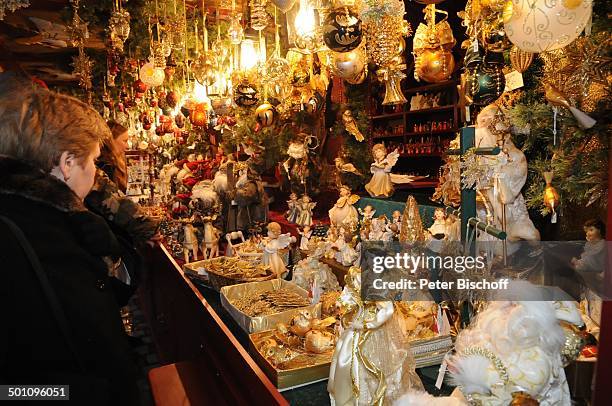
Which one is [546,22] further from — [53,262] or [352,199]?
[352,199]

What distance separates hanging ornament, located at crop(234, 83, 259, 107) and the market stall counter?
1.21m

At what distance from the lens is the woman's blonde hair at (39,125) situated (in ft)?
4.09

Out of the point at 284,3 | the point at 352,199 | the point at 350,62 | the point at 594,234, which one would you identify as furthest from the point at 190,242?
the point at 594,234

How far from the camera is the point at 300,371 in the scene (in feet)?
4.53

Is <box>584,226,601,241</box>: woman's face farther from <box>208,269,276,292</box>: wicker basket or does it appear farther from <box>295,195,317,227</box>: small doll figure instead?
<box>295,195,317,227</box>: small doll figure

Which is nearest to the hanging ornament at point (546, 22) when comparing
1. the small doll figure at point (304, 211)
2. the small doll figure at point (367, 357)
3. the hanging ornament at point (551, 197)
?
the hanging ornament at point (551, 197)

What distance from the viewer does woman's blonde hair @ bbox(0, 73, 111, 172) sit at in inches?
49.0

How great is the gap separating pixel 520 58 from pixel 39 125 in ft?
5.04

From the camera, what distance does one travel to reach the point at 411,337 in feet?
4.86

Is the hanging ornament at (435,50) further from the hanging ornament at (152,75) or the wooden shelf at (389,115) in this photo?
the wooden shelf at (389,115)

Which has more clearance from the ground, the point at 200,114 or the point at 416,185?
the point at 200,114

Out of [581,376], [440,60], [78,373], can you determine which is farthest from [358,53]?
[78,373]

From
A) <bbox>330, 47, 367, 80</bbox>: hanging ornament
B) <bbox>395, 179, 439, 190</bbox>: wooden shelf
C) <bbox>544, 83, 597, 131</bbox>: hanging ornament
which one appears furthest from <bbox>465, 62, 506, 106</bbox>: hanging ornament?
<bbox>395, 179, 439, 190</bbox>: wooden shelf

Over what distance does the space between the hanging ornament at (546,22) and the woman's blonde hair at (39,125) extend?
1262 millimetres
